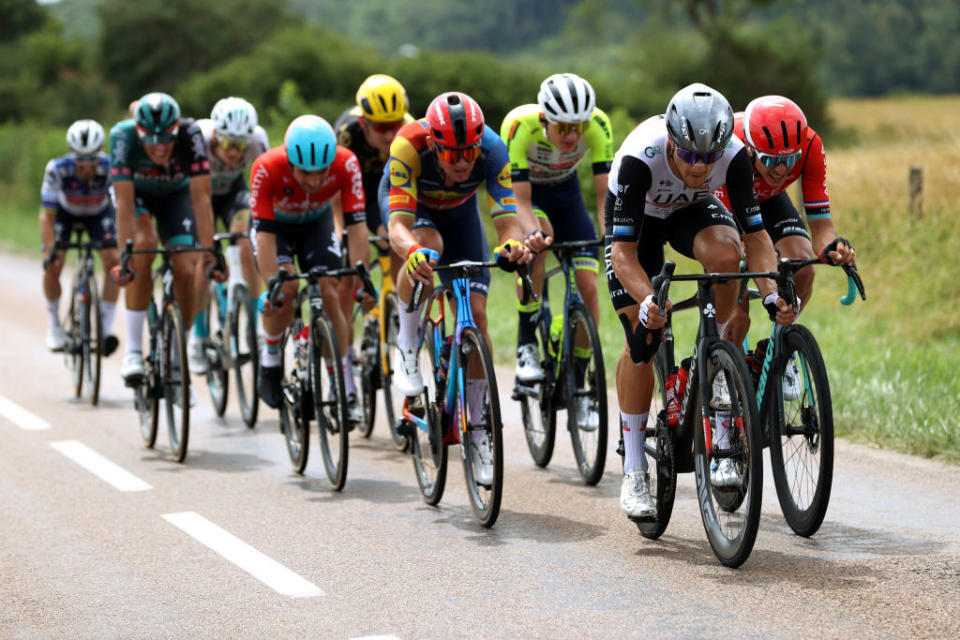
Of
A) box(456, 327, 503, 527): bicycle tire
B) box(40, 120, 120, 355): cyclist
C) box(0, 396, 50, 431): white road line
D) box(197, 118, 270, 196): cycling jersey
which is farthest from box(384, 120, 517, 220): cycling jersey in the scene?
box(40, 120, 120, 355): cyclist

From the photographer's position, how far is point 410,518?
6.72m

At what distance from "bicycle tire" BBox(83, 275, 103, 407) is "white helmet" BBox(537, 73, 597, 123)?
4541 millimetres

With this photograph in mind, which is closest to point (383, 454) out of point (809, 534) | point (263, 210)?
point (263, 210)

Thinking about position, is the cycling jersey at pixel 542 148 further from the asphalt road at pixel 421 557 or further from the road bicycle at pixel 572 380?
the asphalt road at pixel 421 557

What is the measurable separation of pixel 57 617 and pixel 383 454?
137 inches

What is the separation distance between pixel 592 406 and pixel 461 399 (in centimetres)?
117

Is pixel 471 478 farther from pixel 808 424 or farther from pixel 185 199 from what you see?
pixel 185 199

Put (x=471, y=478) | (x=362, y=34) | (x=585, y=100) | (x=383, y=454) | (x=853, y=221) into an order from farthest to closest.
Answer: (x=362, y=34) → (x=853, y=221) → (x=383, y=454) → (x=585, y=100) → (x=471, y=478)

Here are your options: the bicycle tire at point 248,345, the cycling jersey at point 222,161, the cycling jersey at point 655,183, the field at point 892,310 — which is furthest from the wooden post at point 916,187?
the cycling jersey at point 655,183

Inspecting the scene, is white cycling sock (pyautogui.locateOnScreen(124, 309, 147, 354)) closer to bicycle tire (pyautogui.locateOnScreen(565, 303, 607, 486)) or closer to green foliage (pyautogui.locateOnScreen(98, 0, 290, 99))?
bicycle tire (pyautogui.locateOnScreen(565, 303, 607, 486))

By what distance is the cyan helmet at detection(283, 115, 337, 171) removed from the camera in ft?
24.7

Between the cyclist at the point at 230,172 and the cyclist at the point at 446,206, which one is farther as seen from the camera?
the cyclist at the point at 230,172

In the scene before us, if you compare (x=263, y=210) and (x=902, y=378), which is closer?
(x=263, y=210)

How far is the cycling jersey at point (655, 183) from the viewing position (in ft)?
18.8
